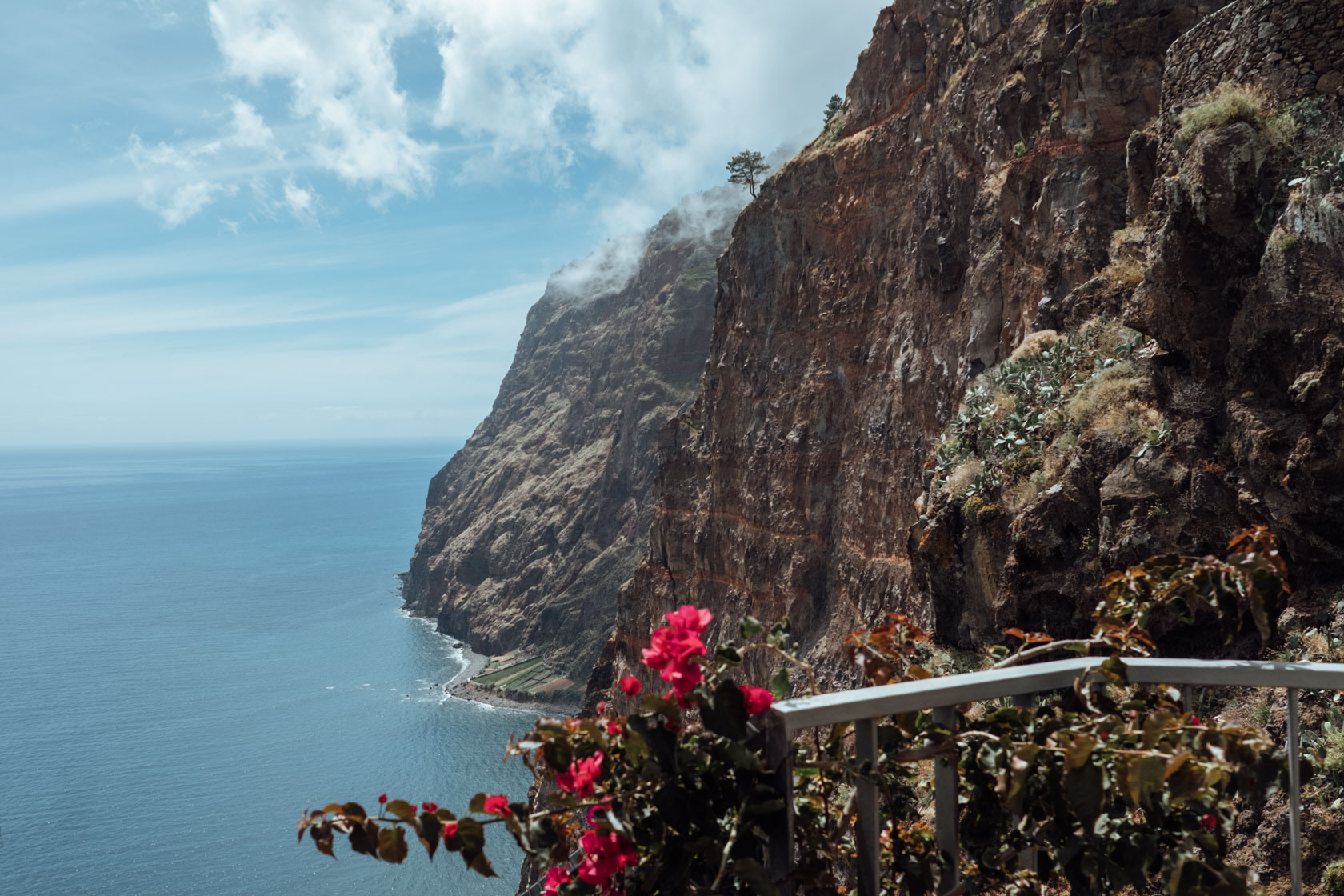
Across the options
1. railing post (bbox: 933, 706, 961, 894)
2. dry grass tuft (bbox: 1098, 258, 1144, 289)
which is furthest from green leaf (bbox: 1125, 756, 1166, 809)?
dry grass tuft (bbox: 1098, 258, 1144, 289)

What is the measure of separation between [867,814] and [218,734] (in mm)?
91316

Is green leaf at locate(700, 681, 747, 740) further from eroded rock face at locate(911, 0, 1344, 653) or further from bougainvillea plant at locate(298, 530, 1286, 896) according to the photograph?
eroded rock face at locate(911, 0, 1344, 653)

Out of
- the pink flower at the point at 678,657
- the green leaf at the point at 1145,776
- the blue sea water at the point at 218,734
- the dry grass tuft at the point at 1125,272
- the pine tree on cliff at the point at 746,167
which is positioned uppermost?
the pine tree on cliff at the point at 746,167

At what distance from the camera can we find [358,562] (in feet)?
561

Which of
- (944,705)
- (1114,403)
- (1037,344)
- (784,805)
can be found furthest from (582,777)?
(1037,344)

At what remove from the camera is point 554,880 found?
265cm

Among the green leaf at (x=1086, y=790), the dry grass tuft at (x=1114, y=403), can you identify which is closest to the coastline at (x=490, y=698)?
the dry grass tuft at (x=1114, y=403)

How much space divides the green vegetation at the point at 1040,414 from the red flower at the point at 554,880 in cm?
780

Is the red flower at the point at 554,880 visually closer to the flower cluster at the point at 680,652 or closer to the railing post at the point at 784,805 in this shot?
the railing post at the point at 784,805

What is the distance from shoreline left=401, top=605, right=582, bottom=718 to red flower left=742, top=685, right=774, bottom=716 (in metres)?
80.5

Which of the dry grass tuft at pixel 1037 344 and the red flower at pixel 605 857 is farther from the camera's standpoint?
the dry grass tuft at pixel 1037 344

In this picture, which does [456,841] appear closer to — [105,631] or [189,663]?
[189,663]

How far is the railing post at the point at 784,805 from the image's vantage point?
2.39 m

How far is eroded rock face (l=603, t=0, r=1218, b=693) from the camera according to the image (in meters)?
17.0
